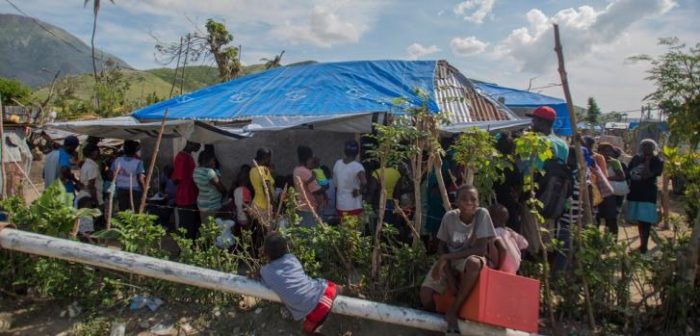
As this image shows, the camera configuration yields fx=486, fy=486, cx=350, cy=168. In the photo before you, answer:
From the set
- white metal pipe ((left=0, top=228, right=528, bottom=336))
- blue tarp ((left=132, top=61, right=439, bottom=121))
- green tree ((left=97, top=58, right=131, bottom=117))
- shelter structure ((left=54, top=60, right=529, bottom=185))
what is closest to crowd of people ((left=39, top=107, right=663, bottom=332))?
white metal pipe ((left=0, top=228, right=528, bottom=336))

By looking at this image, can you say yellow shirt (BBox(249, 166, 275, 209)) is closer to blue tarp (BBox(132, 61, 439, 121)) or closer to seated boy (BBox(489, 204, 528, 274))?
blue tarp (BBox(132, 61, 439, 121))

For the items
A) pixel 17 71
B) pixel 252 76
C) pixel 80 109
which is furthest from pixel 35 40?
pixel 252 76

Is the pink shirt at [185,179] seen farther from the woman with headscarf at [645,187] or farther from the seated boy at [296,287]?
the woman with headscarf at [645,187]

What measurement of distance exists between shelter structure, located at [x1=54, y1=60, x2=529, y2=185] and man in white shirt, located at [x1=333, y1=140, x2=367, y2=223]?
980 millimetres

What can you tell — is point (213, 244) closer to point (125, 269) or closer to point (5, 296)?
point (125, 269)

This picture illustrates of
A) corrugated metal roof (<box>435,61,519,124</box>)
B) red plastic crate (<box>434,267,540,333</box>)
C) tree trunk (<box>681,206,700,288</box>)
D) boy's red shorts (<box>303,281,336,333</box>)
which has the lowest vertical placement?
boy's red shorts (<box>303,281,336,333</box>)

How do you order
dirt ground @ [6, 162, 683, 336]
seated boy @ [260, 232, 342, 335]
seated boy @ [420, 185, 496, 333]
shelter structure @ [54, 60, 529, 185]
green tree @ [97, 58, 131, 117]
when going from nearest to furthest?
seated boy @ [420, 185, 496, 333]
seated boy @ [260, 232, 342, 335]
dirt ground @ [6, 162, 683, 336]
shelter structure @ [54, 60, 529, 185]
green tree @ [97, 58, 131, 117]

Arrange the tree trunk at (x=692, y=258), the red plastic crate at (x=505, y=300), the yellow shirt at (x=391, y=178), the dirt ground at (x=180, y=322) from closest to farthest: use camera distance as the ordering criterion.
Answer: the red plastic crate at (x=505, y=300), the tree trunk at (x=692, y=258), the dirt ground at (x=180, y=322), the yellow shirt at (x=391, y=178)

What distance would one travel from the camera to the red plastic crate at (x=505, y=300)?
339 centimetres

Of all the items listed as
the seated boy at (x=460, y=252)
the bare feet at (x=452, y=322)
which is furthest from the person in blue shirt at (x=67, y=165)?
the bare feet at (x=452, y=322)

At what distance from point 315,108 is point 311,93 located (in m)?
0.92

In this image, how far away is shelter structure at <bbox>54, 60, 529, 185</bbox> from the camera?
6918 mm

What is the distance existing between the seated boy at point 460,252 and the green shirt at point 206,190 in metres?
3.28

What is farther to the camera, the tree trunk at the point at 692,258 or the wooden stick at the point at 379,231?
the wooden stick at the point at 379,231
